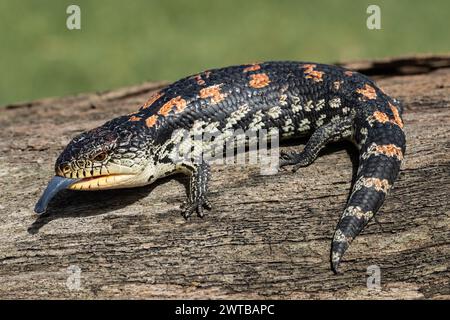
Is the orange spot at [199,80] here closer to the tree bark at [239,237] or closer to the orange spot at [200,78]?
the orange spot at [200,78]

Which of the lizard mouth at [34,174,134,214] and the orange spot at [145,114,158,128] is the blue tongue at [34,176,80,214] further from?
the orange spot at [145,114,158,128]

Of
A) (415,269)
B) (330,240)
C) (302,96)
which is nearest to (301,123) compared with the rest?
(302,96)

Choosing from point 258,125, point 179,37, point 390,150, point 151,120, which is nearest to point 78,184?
point 151,120

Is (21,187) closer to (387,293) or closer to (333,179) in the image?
(333,179)

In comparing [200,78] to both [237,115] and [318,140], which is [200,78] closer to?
[237,115]

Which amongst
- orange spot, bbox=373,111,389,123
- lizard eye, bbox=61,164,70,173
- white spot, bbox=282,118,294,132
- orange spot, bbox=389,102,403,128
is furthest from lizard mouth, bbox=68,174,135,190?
orange spot, bbox=389,102,403,128
